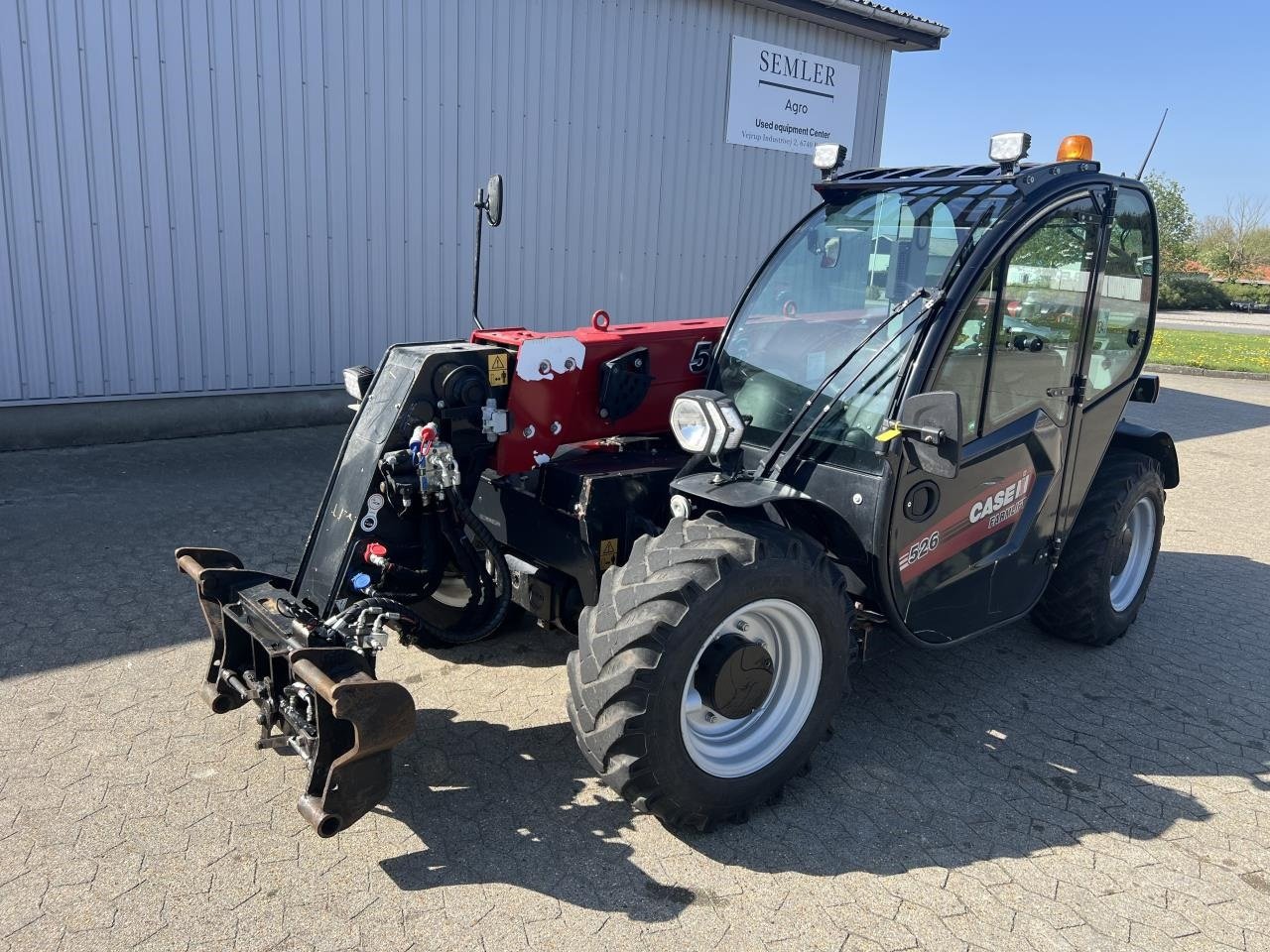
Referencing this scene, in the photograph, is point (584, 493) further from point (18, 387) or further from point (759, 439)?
point (18, 387)

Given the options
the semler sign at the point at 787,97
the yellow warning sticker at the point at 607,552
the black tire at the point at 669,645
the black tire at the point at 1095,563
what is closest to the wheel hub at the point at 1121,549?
the black tire at the point at 1095,563

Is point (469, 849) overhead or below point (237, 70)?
below

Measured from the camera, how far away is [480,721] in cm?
384

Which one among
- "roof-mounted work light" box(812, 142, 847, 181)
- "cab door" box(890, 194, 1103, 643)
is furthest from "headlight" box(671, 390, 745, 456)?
"roof-mounted work light" box(812, 142, 847, 181)

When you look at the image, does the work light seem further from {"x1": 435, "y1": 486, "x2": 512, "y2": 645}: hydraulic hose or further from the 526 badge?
{"x1": 435, "y1": 486, "x2": 512, "y2": 645}: hydraulic hose

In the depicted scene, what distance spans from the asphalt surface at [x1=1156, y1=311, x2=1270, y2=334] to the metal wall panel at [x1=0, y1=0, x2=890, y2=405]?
21914 millimetres

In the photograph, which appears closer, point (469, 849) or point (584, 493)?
point (469, 849)

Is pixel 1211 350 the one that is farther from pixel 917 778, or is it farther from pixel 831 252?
pixel 917 778

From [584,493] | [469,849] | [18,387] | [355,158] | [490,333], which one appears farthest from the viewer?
[355,158]

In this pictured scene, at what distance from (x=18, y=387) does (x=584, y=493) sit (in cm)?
601

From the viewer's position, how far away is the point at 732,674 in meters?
3.13

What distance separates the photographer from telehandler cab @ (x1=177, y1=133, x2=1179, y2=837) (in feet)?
9.87

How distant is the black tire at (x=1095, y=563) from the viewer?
4.60 metres

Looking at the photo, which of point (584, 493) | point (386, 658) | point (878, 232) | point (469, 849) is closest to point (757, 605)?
point (584, 493)
